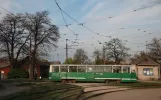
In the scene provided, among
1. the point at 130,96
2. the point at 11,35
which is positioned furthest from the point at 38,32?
the point at 130,96

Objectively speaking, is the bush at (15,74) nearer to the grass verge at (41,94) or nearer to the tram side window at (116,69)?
the tram side window at (116,69)

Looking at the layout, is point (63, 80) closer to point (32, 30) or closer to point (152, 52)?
point (32, 30)

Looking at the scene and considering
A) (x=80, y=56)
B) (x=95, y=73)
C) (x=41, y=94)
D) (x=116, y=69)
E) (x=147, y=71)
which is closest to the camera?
(x=41, y=94)

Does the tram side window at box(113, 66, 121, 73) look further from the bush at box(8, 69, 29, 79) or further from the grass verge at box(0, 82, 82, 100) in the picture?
the bush at box(8, 69, 29, 79)

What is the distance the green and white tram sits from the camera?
4962 centimetres

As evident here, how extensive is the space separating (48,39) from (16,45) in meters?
6.82

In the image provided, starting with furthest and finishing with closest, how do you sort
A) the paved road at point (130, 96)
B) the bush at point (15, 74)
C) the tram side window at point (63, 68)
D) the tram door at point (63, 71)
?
1. the bush at point (15, 74)
2. the tram side window at point (63, 68)
3. the tram door at point (63, 71)
4. the paved road at point (130, 96)

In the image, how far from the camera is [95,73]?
4969 centimetres

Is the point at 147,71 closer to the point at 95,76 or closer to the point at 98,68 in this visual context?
the point at 98,68

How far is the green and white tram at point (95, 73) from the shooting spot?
49625 mm

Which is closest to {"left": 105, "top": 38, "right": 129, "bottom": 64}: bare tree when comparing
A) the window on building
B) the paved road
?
the window on building

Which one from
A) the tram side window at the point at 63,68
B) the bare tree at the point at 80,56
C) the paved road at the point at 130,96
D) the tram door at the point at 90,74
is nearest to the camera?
the paved road at the point at 130,96

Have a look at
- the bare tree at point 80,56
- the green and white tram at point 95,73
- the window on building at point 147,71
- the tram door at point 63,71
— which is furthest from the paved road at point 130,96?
the bare tree at point 80,56

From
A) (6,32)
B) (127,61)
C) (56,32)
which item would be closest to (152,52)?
(127,61)
